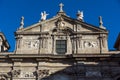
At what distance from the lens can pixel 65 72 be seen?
24.9 metres

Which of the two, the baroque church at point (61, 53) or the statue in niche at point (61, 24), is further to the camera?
the statue in niche at point (61, 24)

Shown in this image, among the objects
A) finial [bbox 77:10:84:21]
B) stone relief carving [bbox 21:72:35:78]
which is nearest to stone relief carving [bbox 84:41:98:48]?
finial [bbox 77:10:84:21]

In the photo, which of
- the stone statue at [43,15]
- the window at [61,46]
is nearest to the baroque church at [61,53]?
the window at [61,46]

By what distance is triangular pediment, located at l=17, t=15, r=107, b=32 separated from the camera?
2728 centimetres

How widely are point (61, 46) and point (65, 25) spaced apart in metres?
2.37

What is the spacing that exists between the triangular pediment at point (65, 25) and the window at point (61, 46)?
1584mm

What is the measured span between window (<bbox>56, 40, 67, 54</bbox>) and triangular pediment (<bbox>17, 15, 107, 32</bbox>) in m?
1.58

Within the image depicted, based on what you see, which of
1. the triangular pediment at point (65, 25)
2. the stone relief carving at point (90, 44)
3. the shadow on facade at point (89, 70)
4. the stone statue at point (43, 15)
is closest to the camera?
A: the shadow on facade at point (89, 70)

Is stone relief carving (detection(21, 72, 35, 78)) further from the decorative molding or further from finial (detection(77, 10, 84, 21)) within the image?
finial (detection(77, 10, 84, 21))

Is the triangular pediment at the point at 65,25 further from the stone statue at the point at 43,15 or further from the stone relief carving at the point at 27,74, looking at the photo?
the stone relief carving at the point at 27,74

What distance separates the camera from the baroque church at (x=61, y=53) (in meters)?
24.8

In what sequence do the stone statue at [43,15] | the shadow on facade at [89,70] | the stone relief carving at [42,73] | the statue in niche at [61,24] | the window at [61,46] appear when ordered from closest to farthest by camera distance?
the shadow on facade at [89,70], the stone relief carving at [42,73], the window at [61,46], the statue in niche at [61,24], the stone statue at [43,15]

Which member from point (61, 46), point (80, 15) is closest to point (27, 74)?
point (61, 46)

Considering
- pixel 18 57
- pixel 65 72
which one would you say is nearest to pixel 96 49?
pixel 65 72
